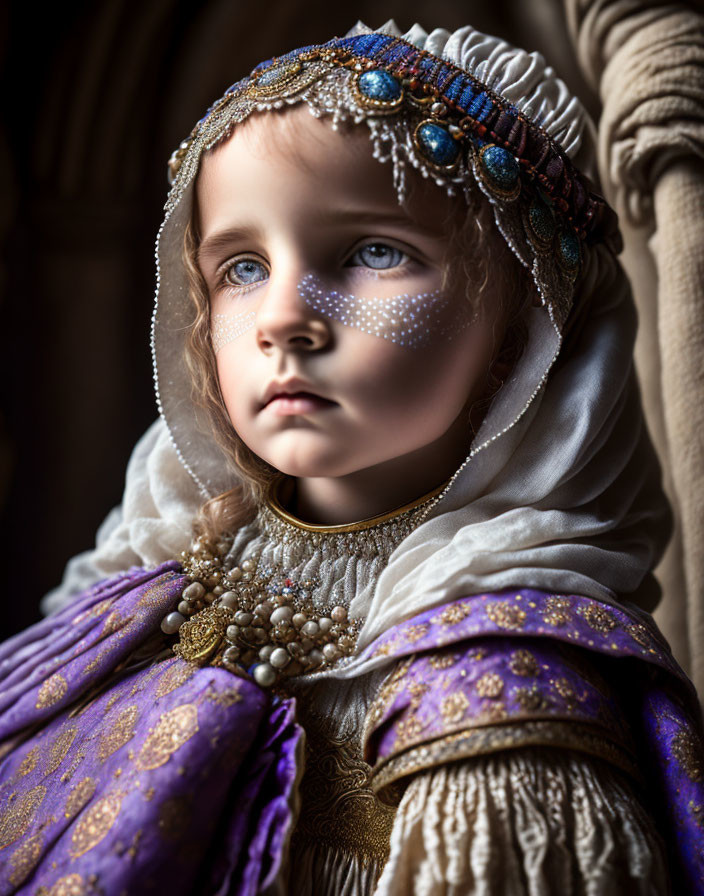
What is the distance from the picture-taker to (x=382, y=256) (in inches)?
29.2

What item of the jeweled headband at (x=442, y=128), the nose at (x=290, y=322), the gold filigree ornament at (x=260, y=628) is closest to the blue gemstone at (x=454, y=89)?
the jeweled headband at (x=442, y=128)

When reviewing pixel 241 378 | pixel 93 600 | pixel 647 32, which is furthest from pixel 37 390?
pixel 647 32

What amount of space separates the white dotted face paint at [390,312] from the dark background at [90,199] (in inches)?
26.4

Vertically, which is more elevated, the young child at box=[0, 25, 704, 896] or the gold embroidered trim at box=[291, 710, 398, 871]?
the young child at box=[0, 25, 704, 896]

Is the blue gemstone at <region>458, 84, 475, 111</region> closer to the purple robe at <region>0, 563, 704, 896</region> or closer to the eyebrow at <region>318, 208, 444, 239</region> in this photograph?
the eyebrow at <region>318, 208, 444, 239</region>

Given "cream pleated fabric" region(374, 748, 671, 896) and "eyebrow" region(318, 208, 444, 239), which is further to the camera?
"eyebrow" region(318, 208, 444, 239)

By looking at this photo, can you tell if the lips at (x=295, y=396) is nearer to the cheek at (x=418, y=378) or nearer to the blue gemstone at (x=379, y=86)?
the cheek at (x=418, y=378)

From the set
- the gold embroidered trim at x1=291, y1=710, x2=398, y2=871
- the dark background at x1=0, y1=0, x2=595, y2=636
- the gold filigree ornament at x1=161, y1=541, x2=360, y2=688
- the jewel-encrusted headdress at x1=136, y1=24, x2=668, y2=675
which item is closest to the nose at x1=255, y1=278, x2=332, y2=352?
the jewel-encrusted headdress at x1=136, y1=24, x2=668, y2=675

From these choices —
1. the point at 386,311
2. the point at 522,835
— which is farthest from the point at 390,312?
the point at 522,835

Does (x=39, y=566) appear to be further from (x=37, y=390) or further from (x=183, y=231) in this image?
(x=183, y=231)

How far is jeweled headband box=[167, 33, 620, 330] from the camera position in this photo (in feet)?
2.39

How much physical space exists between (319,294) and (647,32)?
0.63 meters

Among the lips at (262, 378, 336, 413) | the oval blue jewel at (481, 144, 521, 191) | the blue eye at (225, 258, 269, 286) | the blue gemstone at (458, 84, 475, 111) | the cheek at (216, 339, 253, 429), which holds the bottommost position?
the lips at (262, 378, 336, 413)

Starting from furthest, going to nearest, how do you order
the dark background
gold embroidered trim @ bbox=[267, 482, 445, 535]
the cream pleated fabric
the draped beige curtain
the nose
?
the dark background, the draped beige curtain, gold embroidered trim @ bbox=[267, 482, 445, 535], the nose, the cream pleated fabric
